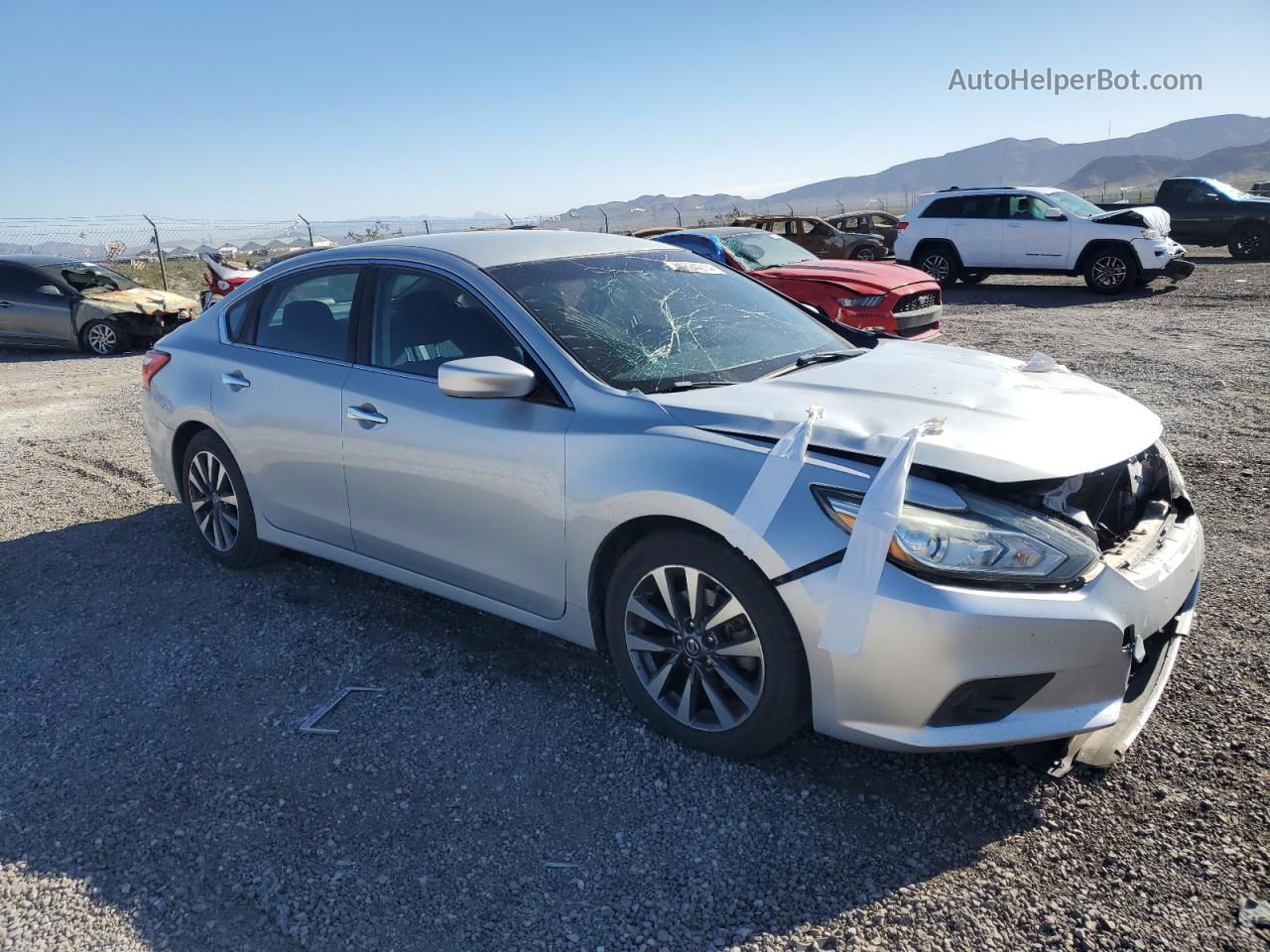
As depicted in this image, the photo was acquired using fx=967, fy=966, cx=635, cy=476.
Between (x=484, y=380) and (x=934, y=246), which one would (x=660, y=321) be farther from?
(x=934, y=246)

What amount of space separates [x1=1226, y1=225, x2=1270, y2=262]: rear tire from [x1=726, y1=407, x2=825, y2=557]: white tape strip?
71.6 ft

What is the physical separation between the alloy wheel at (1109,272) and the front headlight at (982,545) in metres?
15.3

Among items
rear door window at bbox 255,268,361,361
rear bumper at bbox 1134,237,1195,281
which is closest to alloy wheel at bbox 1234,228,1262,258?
rear bumper at bbox 1134,237,1195,281

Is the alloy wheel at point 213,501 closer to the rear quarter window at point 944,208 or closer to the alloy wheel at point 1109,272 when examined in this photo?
the alloy wheel at point 1109,272

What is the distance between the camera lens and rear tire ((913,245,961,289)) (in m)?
17.9

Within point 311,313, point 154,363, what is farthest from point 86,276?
point 311,313

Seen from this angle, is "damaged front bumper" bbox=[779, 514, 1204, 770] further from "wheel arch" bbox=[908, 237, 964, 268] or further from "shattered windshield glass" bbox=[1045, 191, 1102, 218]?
"wheel arch" bbox=[908, 237, 964, 268]

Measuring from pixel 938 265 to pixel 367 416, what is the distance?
53.2 feet

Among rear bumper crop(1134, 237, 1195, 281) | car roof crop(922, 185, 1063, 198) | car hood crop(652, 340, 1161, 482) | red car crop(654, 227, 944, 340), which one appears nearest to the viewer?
car hood crop(652, 340, 1161, 482)

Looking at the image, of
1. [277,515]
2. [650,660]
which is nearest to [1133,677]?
[650,660]

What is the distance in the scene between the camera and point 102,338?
13.8 meters

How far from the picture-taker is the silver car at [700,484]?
2625mm

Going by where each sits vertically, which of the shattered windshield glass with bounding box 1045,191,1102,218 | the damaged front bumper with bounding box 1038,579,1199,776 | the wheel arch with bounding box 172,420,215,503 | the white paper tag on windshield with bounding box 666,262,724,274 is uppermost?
the shattered windshield glass with bounding box 1045,191,1102,218

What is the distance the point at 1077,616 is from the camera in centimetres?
257
